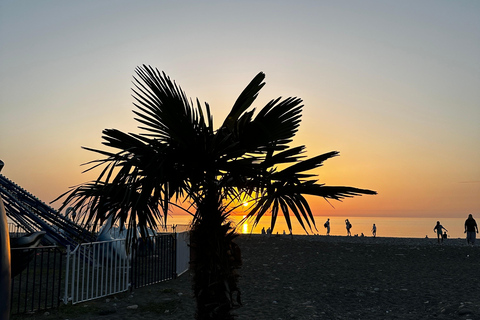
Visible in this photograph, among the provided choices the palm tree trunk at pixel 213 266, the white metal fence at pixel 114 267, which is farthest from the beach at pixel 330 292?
the palm tree trunk at pixel 213 266

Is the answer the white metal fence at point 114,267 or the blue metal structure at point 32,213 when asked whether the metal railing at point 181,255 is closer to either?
the white metal fence at point 114,267

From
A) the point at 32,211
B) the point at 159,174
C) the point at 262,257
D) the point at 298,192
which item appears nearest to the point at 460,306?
the point at 298,192

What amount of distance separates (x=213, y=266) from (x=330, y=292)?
637 centimetres

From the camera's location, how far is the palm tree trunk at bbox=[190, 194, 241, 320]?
5.84 metres

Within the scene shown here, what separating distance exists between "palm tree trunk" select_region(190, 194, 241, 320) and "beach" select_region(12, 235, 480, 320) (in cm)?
295

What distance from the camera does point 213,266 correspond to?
5848 millimetres

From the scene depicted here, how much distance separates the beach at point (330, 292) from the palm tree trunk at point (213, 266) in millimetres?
2954

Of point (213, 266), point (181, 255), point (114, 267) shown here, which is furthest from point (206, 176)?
point (181, 255)

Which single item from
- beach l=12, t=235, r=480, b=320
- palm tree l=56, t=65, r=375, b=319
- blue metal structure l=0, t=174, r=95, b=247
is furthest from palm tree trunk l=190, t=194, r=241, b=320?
blue metal structure l=0, t=174, r=95, b=247

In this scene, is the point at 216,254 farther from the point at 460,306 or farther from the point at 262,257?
the point at 262,257

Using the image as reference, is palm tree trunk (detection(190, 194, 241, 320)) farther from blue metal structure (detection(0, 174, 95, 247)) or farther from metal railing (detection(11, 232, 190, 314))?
blue metal structure (detection(0, 174, 95, 247))

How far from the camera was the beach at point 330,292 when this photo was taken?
351 inches

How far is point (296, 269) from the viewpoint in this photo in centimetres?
1512

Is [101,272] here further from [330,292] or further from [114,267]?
[330,292]
